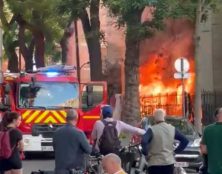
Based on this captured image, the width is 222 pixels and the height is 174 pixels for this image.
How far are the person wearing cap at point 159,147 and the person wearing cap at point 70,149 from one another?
4.05ft

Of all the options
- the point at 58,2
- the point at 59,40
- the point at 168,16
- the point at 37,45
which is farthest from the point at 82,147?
the point at 59,40

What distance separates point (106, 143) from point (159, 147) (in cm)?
Answer: 168

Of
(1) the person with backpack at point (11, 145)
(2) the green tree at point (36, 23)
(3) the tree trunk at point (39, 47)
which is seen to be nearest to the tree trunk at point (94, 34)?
(2) the green tree at point (36, 23)

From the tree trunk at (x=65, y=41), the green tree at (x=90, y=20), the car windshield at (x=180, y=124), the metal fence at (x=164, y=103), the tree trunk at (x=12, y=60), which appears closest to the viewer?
the car windshield at (x=180, y=124)

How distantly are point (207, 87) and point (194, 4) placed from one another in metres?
14.7

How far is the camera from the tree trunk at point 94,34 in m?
28.6

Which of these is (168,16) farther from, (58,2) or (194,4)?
(58,2)

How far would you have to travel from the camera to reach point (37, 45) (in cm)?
3766

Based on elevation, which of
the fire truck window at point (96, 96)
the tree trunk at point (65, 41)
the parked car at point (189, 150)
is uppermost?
the tree trunk at point (65, 41)

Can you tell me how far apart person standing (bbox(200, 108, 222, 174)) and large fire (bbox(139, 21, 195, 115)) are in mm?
28620

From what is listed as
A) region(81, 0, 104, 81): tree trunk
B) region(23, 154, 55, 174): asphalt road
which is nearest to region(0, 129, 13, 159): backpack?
region(23, 154, 55, 174): asphalt road

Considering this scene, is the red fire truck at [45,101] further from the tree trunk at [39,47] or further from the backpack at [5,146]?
the tree trunk at [39,47]

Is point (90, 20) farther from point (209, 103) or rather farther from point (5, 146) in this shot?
point (5, 146)

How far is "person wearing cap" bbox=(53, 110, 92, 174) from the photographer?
10297 mm
